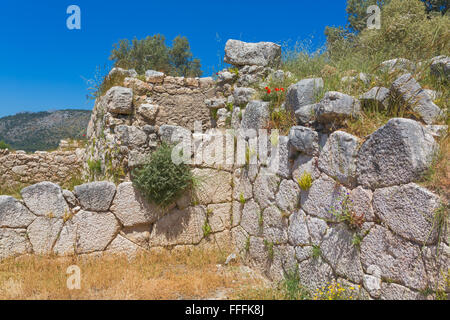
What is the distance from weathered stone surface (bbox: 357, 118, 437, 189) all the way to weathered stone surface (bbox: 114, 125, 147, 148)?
140 inches

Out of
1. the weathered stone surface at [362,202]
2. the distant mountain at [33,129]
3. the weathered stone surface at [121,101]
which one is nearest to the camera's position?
the weathered stone surface at [362,202]

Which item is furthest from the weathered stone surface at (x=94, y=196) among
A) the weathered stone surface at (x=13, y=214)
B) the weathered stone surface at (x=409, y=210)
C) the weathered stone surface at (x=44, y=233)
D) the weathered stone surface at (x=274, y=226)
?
the weathered stone surface at (x=409, y=210)

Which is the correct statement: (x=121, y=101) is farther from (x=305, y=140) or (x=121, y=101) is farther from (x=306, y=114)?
(x=305, y=140)

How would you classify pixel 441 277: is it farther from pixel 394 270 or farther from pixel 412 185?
pixel 412 185

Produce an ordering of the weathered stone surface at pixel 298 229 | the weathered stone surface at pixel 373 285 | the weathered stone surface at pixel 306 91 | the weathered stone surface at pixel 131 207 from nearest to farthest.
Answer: the weathered stone surface at pixel 373 285 < the weathered stone surface at pixel 298 229 < the weathered stone surface at pixel 306 91 < the weathered stone surface at pixel 131 207

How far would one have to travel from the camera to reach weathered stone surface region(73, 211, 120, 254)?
438 cm

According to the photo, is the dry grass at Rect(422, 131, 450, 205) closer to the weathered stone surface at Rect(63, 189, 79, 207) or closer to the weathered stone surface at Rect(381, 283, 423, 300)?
the weathered stone surface at Rect(381, 283, 423, 300)

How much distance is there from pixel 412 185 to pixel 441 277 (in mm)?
698

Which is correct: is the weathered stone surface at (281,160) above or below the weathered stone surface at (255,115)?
below

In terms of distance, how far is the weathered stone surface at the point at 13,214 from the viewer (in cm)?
414

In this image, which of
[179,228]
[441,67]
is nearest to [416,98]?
[441,67]

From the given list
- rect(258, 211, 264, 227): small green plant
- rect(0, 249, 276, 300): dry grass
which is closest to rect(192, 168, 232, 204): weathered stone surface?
rect(258, 211, 264, 227): small green plant

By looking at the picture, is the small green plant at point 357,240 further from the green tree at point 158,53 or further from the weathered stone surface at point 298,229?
the green tree at point 158,53

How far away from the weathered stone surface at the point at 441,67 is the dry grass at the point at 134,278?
3134mm
